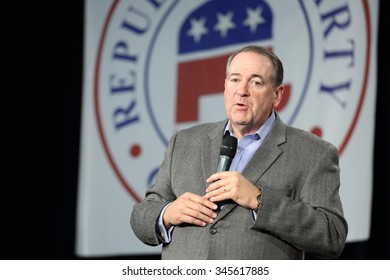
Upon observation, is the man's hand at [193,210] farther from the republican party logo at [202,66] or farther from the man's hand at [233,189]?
the republican party logo at [202,66]

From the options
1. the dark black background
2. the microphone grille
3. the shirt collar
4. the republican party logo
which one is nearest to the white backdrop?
the republican party logo

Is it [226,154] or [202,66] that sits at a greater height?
[202,66]

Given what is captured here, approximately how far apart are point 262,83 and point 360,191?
126 cm

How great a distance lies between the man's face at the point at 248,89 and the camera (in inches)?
81.4

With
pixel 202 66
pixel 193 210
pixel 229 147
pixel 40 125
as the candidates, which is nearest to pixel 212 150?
pixel 229 147

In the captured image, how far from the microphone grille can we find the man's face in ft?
0.23

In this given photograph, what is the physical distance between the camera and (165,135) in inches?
150

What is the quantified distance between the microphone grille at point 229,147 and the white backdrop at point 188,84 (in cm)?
128

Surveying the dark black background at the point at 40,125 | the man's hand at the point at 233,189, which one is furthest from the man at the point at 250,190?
Answer: the dark black background at the point at 40,125

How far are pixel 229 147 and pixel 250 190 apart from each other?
16 centimetres

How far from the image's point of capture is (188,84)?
12.3 ft

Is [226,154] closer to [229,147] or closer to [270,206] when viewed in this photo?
[229,147]

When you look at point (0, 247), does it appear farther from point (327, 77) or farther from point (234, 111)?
point (234, 111)
